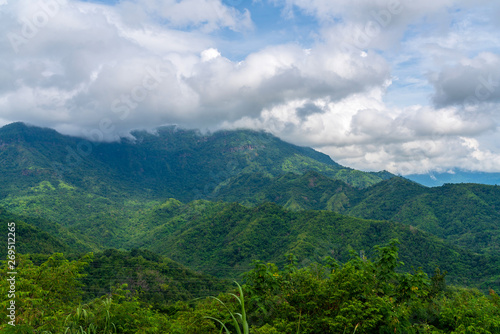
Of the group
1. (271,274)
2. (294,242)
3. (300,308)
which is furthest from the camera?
(294,242)

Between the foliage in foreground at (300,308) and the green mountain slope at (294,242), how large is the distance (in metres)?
95.6

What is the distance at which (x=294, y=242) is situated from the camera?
12975 cm

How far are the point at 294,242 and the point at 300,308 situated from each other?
12483 cm

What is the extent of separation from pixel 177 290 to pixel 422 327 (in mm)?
73950

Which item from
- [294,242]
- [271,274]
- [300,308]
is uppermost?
[271,274]

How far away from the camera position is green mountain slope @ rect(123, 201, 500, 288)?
113 meters

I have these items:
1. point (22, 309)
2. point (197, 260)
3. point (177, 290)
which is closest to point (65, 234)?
point (197, 260)

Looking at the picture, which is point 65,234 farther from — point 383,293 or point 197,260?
point 383,293

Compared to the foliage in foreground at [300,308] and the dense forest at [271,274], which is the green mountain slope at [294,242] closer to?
the dense forest at [271,274]

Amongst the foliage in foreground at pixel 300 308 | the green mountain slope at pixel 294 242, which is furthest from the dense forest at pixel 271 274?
the green mountain slope at pixel 294 242

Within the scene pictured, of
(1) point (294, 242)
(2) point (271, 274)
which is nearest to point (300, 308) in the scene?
(2) point (271, 274)

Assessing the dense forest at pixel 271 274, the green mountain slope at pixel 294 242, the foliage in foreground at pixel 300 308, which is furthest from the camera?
the green mountain slope at pixel 294 242

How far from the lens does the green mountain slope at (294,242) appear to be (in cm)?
11256

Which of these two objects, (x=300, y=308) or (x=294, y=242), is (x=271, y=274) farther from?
(x=294, y=242)
